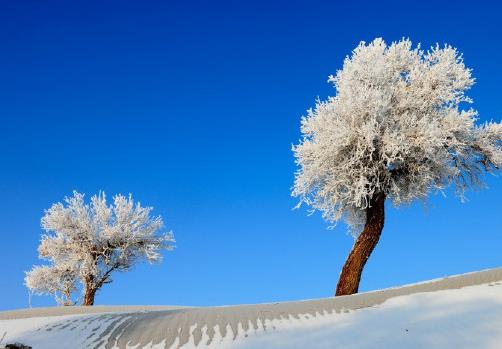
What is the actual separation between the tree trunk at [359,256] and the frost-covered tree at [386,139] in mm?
39

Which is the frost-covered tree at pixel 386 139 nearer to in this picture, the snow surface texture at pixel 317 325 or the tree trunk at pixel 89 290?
the snow surface texture at pixel 317 325

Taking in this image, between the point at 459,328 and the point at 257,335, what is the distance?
361 centimetres

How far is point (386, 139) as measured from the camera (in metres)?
20.9

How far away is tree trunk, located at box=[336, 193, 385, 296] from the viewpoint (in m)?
21.1

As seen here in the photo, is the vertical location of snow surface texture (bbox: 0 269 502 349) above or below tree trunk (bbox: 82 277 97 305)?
below

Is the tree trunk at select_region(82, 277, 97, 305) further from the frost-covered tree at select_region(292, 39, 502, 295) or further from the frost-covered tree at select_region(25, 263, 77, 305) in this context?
the frost-covered tree at select_region(292, 39, 502, 295)

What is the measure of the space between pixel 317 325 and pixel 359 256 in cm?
1131

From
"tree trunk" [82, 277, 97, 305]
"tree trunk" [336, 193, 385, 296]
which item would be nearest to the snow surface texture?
"tree trunk" [336, 193, 385, 296]

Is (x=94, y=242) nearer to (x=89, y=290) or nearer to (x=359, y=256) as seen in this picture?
(x=89, y=290)

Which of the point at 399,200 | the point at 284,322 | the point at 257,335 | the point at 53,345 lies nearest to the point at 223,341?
the point at 257,335

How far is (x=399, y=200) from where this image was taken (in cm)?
2225

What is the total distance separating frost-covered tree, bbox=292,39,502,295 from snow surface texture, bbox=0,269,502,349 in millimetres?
8436

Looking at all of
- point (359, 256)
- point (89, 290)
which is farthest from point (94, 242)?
point (359, 256)

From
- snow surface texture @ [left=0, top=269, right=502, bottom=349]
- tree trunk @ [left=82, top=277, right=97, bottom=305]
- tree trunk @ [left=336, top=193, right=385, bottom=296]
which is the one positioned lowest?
snow surface texture @ [left=0, top=269, right=502, bottom=349]
